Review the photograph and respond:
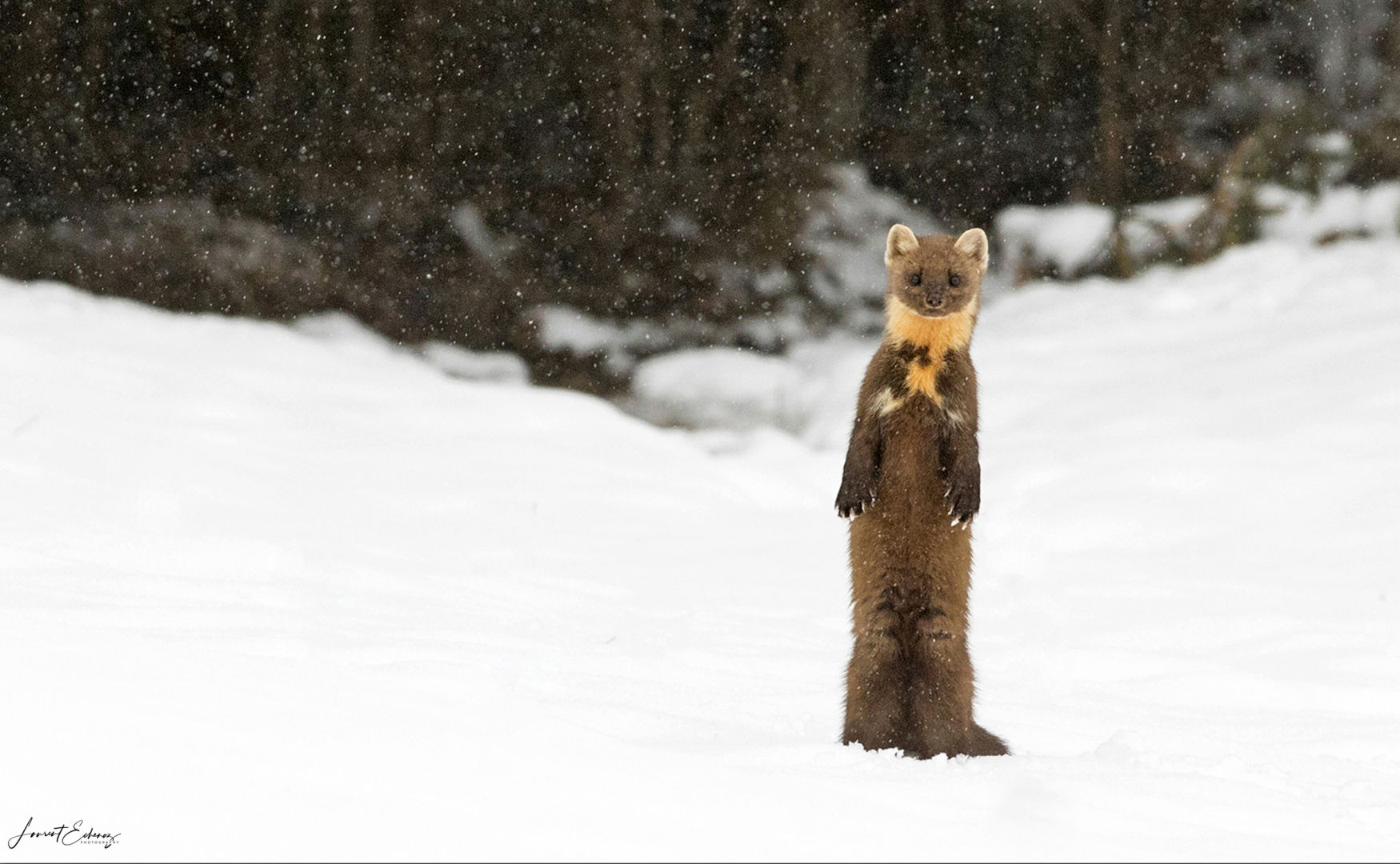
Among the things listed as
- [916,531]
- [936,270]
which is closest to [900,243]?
[936,270]

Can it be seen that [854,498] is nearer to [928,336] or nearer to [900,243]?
[928,336]

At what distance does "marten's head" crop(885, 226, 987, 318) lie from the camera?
3.87m

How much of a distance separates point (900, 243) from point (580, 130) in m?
6.09

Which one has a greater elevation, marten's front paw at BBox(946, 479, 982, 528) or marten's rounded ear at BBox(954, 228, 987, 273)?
marten's rounded ear at BBox(954, 228, 987, 273)

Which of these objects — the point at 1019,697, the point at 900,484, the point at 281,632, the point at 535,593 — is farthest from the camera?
the point at 535,593

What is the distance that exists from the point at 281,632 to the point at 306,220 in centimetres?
517

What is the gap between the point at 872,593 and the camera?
3.88 metres

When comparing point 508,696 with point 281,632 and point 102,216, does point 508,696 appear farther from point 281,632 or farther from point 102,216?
point 102,216

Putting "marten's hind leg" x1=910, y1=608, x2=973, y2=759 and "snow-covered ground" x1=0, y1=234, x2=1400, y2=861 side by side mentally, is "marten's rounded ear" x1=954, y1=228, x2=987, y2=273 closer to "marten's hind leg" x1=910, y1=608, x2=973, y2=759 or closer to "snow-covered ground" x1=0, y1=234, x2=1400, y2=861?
"marten's hind leg" x1=910, y1=608, x2=973, y2=759

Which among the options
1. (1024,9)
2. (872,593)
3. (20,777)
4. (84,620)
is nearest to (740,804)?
(872,593)

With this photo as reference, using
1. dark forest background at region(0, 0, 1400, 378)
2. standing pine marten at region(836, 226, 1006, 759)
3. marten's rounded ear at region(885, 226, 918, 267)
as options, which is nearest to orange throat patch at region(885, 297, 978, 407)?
standing pine marten at region(836, 226, 1006, 759)

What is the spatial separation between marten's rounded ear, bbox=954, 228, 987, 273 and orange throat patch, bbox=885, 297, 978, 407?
0.48 ft

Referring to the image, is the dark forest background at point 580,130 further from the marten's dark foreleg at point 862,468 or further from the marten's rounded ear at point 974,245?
the marten's dark foreleg at point 862,468

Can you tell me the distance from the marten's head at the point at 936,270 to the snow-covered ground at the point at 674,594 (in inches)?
47.0
